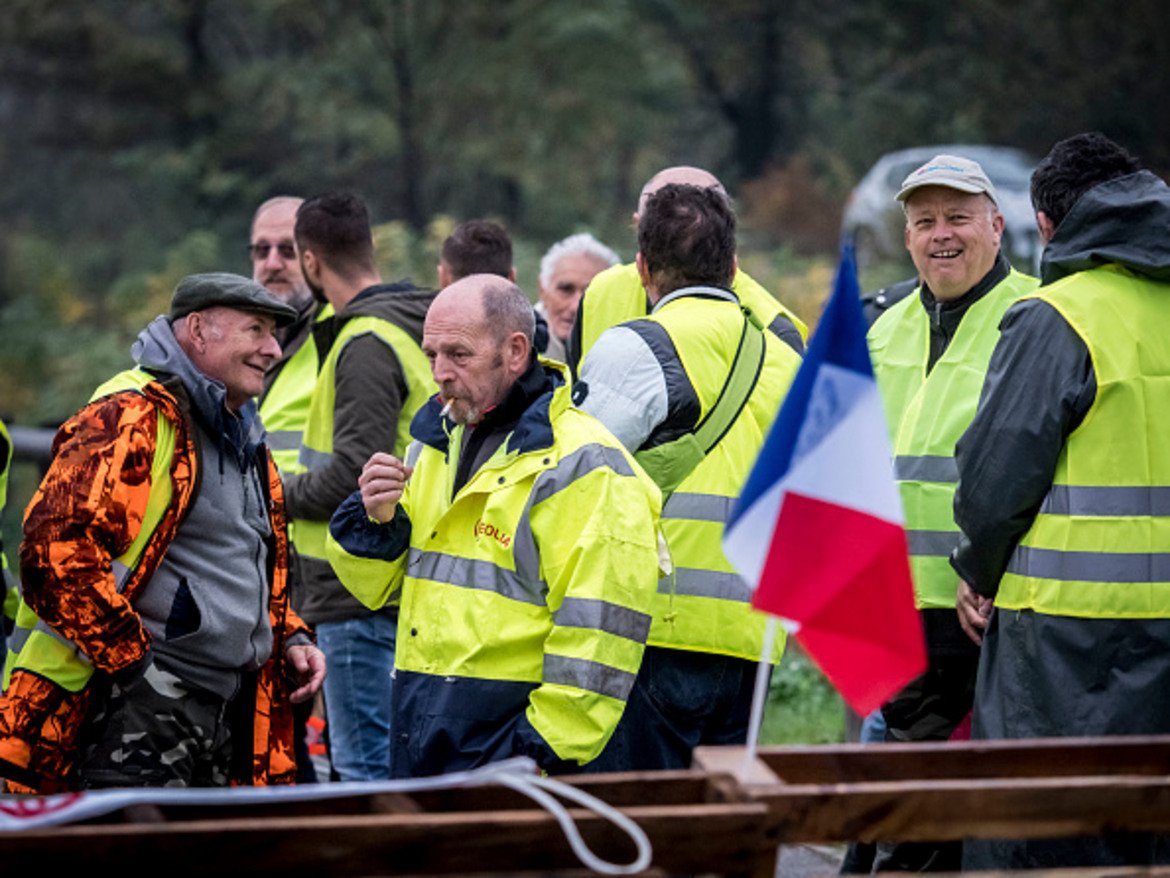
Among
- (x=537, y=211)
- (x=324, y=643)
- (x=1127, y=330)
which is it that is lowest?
(x=324, y=643)

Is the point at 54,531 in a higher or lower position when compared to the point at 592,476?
lower

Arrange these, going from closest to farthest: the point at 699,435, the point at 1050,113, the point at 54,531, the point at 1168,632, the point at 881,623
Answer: the point at 881,623 → the point at 54,531 → the point at 1168,632 → the point at 699,435 → the point at 1050,113

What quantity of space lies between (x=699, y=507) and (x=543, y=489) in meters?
0.74

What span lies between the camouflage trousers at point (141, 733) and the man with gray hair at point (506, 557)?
1.84 feet

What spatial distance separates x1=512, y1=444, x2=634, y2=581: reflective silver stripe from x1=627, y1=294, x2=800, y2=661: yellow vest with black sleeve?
21.0 inches

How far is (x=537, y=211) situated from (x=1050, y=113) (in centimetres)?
832

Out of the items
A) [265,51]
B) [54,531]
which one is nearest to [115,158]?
[265,51]

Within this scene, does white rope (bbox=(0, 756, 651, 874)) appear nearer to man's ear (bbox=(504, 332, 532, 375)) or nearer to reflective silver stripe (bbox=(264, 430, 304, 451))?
man's ear (bbox=(504, 332, 532, 375))

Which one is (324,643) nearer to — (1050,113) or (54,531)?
(54,531)

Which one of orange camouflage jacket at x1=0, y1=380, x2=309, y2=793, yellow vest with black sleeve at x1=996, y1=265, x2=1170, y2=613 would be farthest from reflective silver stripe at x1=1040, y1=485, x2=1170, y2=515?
orange camouflage jacket at x1=0, y1=380, x2=309, y2=793

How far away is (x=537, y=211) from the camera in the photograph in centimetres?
2786

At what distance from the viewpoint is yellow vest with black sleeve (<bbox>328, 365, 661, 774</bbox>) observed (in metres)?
4.20

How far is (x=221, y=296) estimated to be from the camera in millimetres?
4617

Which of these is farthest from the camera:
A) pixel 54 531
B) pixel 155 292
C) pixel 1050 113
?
pixel 1050 113
